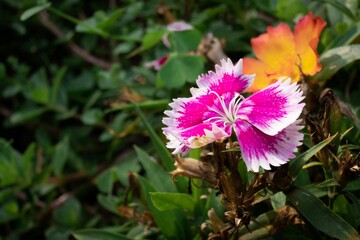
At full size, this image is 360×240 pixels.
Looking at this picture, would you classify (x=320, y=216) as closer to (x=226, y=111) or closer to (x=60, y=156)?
(x=226, y=111)

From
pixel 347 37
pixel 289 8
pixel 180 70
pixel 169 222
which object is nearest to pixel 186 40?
pixel 180 70

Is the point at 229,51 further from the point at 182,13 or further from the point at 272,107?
the point at 272,107

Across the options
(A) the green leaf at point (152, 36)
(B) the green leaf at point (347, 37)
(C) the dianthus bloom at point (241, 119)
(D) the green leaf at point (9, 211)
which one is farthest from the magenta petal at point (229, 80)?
(D) the green leaf at point (9, 211)

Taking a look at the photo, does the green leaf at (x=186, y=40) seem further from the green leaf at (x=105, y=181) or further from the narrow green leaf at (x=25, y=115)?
the narrow green leaf at (x=25, y=115)

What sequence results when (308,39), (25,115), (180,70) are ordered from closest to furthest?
(308,39) → (180,70) → (25,115)

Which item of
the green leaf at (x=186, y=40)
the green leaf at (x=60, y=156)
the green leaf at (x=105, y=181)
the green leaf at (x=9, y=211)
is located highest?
the green leaf at (x=186, y=40)

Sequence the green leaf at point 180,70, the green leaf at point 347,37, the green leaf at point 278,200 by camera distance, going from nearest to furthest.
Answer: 1. the green leaf at point 278,200
2. the green leaf at point 347,37
3. the green leaf at point 180,70

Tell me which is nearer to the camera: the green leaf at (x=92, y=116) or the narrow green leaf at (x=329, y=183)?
the narrow green leaf at (x=329, y=183)
